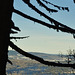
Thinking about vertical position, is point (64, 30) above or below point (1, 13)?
below

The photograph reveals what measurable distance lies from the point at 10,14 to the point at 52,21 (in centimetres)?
65

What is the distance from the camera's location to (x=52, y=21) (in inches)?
97.0

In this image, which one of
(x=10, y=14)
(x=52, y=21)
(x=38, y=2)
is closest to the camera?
(x=10, y=14)

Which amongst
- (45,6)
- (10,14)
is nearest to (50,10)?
(45,6)

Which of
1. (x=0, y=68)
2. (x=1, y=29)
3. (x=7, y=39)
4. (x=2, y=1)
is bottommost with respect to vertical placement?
(x=0, y=68)

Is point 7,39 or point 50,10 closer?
point 7,39

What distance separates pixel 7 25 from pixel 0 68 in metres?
0.47

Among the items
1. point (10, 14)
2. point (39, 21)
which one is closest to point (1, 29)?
point (10, 14)

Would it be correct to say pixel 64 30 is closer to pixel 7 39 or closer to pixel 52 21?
pixel 52 21

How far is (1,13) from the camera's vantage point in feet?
6.33

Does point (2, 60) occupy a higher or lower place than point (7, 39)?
lower

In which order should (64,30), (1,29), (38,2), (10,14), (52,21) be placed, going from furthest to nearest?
(38,2) < (52,21) < (64,30) < (10,14) < (1,29)

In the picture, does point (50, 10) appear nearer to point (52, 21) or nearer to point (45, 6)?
point (45, 6)

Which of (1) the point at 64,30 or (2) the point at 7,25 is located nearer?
(2) the point at 7,25
